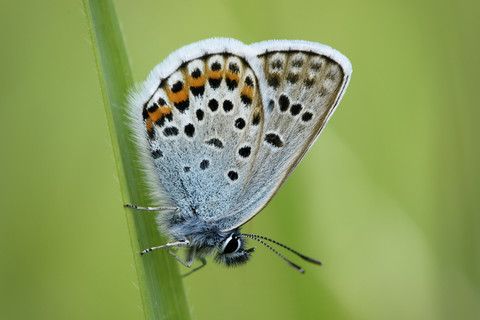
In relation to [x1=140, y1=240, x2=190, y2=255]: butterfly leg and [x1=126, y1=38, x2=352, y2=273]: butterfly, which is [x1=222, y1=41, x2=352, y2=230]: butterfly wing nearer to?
[x1=126, y1=38, x2=352, y2=273]: butterfly

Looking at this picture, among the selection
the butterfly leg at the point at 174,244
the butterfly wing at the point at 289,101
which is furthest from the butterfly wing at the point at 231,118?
the butterfly leg at the point at 174,244

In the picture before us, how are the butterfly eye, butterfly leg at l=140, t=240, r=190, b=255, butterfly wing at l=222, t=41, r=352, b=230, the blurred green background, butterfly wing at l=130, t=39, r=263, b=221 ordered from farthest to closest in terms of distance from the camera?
the blurred green background < the butterfly eye < butterfly wing at l=130, t=39, r=263, b=221 < butterfly wing at l=222, t=41, r=352, b=230 < butterfly leg at l=140, t=240, r=190, b=255

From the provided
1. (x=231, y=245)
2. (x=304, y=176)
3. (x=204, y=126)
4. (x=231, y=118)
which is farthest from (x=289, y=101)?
(x=231, y=245)

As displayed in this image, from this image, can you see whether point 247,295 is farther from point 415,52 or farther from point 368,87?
point 415,52

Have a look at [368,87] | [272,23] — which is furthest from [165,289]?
[368,87]

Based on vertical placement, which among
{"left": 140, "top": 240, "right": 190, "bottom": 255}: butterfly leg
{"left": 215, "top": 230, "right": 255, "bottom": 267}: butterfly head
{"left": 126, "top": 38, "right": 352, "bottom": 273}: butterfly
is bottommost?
{"left": 215, "top": 230, "right": 255, "bottom": 267}: butterfly head

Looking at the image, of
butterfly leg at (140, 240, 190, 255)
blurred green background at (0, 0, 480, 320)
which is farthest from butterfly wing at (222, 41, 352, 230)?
blurred green background at (0, 0, 480, 320)

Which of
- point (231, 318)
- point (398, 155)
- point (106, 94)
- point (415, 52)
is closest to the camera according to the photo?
point (106, 94)
